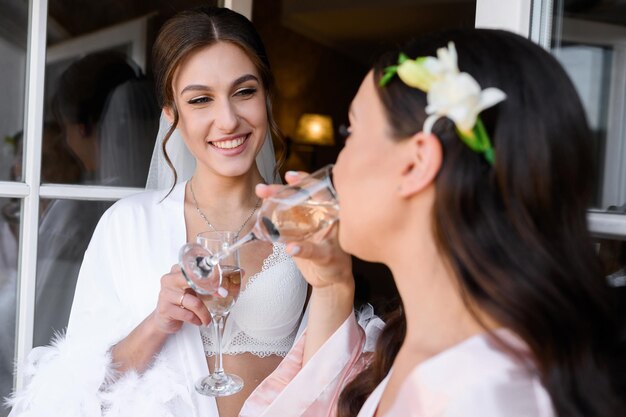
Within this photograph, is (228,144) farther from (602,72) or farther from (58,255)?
(602,72)

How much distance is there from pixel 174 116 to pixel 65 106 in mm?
513

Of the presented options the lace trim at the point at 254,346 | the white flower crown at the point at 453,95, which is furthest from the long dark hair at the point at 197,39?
the white flower crown at the point at 453,95

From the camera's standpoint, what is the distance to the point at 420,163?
1.10 m

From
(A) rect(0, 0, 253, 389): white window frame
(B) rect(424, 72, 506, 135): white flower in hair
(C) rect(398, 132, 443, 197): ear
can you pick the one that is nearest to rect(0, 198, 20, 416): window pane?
(A) rect(0, 0, 253, 389): white window frame

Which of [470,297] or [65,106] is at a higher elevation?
[65,106]

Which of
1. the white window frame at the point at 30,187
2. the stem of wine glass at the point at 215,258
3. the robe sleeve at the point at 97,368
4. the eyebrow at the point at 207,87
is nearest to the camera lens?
the stem of wine glass at the point at 215,258

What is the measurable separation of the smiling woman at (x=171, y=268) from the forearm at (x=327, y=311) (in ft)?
0.92

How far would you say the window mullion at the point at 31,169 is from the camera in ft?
7.24

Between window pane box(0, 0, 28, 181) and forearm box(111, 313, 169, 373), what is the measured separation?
727 millimetres

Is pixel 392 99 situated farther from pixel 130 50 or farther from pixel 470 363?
pixel 130 50

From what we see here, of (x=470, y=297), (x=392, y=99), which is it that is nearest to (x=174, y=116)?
(x=392, y=99)

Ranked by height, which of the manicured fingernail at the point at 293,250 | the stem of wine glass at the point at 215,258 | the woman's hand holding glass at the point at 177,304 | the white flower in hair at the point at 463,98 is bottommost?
the woman's hand holding glass at the point at 177,304

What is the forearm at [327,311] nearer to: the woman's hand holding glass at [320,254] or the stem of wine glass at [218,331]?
the woman's hand holding glass at [320,254]

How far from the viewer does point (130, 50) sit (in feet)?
8.61
